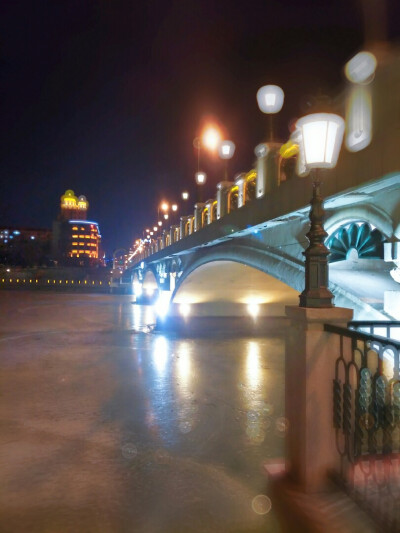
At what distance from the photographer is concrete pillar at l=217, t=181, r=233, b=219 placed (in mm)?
15125

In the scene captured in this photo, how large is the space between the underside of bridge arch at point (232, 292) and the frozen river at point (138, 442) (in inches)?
366

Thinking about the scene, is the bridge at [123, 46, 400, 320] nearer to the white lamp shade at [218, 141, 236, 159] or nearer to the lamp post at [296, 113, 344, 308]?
the lamp post at [296, 113, 344, 308]

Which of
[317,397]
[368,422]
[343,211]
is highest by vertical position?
[343,211]

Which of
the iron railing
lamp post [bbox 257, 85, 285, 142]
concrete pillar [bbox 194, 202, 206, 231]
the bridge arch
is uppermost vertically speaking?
lamp post [bbox 257, 85, 285, 142]

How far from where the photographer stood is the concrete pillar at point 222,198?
15.1 meters

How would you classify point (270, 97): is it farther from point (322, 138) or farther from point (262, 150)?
point (322, 138)

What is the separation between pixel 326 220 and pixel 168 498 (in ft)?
20.8

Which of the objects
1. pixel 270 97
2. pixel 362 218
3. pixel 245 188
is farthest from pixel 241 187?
pixel 362 218

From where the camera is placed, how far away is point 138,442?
20.0 ft

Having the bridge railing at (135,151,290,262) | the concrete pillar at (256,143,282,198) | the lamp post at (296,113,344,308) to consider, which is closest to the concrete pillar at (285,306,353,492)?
the lamp post at (296,113,344,308)

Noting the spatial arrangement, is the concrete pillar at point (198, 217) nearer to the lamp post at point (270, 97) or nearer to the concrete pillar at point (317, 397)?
the lamp post at point (270, 97)

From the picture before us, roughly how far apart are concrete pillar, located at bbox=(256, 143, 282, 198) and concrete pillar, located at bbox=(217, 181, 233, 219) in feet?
10.7

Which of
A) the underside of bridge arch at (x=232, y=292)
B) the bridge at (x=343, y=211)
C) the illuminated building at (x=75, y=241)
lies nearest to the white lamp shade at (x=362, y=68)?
the bridge at (x=343, y=211)

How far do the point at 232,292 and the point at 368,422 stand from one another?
73.6 feet
